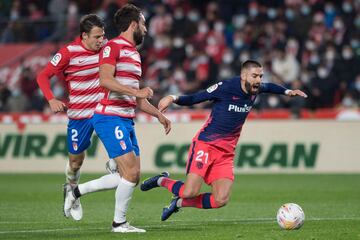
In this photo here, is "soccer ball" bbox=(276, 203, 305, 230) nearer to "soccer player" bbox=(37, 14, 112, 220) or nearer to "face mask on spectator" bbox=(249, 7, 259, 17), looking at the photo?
"soccer player" bbox=(37, 14, 112, 220)

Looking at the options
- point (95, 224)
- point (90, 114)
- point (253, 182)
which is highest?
point (90, 114)

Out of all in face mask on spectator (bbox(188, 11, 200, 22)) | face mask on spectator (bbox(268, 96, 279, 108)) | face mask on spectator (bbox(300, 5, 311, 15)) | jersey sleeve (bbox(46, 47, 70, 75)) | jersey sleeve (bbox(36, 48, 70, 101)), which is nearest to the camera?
jersey sleeve (bbox(36, 48, 70, 101))

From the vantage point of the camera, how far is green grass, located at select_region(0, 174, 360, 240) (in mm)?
10734

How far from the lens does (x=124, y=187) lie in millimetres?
10812

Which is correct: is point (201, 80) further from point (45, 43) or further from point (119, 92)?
point (119, 92)

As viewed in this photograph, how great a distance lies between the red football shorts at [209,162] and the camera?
1148 centimetres

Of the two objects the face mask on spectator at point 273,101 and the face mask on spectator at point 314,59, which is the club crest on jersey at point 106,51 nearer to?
the face mask on spectator at point 273,101

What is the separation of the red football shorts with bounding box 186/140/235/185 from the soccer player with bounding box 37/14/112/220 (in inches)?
70.6

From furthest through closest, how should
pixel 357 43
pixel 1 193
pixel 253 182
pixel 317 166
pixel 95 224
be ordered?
1. pixel 357 43
2. pixel 317 166
3. pixel 253 182
4. pixel 1 193
5. pixel 95 224

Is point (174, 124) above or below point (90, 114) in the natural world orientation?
below

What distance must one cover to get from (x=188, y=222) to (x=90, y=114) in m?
1.95

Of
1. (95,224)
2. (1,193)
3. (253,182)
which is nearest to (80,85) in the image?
(95,224)

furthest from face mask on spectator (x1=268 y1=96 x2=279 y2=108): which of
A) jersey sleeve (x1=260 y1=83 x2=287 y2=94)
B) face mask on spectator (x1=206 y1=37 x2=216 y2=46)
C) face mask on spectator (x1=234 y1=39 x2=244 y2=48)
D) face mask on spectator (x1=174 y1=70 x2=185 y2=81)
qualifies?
jersey sleeve (x1=260 y1=83 x2=287 y2=94)

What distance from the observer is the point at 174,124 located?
22.5 metres
